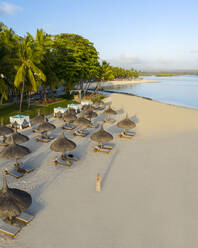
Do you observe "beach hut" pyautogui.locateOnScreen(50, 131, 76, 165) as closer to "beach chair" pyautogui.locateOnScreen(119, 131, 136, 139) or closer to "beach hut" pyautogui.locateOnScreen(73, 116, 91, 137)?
"beach hut" pyautogui.locateOnScreen(73, 116, 91, 137)

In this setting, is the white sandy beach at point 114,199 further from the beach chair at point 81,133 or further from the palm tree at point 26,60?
the palm tree at point 26,60

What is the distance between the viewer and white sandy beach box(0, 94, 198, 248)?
239 inches

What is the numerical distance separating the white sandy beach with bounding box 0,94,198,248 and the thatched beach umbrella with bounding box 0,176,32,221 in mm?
952

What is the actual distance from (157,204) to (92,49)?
34.4m

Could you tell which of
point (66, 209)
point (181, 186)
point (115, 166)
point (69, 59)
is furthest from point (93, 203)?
point (69, 59)

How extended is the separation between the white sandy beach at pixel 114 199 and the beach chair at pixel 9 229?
149 mm

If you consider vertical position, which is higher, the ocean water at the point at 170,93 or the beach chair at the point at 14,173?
the ocean water at the point at 170,93

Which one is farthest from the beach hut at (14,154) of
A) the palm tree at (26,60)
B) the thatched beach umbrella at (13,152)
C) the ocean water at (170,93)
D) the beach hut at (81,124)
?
the ocean water at (170,93)

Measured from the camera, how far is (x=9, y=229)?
6.12m

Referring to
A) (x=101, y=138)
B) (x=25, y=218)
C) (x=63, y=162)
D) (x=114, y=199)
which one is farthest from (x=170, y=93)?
(x=25, y=218)

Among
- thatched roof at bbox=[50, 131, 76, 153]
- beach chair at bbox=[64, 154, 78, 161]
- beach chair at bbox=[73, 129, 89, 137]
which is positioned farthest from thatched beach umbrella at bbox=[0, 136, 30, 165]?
beach chair at bbox=[73, 129, 89, 137]

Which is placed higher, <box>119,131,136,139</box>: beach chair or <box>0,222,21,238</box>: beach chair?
<box>119,131,136,139</box>: beach chair

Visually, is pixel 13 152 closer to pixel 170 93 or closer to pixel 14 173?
pixel 14 173

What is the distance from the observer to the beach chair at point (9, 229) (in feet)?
19.6
